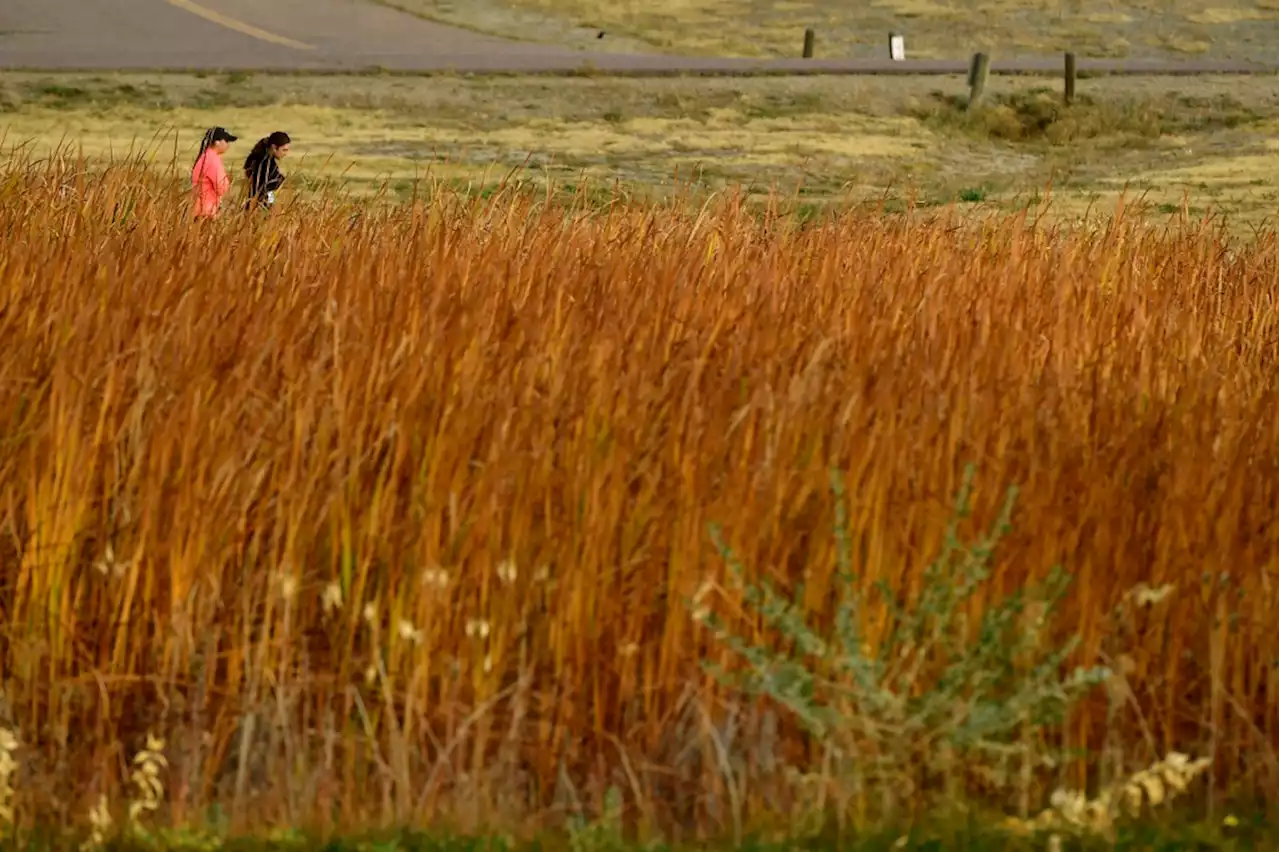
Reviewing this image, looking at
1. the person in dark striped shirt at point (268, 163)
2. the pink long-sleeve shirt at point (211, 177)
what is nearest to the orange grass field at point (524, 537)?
the pink long-sleeve shirt at point (211, 177)

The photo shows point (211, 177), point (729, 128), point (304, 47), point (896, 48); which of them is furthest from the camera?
point (304, 47)

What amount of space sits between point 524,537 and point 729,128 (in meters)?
21.7

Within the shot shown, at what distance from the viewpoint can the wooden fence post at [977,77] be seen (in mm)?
28219

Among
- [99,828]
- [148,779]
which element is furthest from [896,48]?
[99,828]

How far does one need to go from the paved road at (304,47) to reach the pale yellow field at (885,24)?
2.02 metres

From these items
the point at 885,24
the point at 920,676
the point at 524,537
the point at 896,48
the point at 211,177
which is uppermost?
the point at 885,24

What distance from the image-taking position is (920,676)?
4945 millimetres

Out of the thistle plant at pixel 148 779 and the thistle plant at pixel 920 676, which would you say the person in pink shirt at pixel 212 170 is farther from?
the thistle plant at pixel 920 676

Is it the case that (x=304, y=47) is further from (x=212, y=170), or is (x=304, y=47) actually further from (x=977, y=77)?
(x=212, y=170)

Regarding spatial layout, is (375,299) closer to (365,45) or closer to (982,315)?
(982,315)

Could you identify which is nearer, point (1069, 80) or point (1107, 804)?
point (1107, 804)

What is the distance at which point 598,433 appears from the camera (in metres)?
5.53

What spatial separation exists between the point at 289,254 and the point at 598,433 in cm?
271

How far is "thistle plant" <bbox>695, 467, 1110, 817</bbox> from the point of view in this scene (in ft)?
15.1
